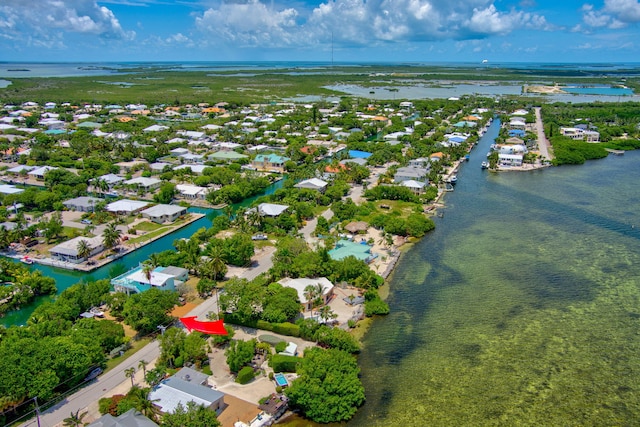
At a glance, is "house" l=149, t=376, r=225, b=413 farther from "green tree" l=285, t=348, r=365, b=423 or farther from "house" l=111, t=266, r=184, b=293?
"house" l=111, t=266, r=184, b=293

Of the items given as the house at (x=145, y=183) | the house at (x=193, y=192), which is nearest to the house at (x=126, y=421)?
the house at (x=193, y=192)

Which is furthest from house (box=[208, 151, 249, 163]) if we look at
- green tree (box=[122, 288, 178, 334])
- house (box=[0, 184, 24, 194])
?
green tree (box=[122, 288, 178, 334])

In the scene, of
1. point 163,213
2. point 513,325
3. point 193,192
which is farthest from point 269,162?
point 513,325

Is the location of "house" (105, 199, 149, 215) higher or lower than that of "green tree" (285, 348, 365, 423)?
higher

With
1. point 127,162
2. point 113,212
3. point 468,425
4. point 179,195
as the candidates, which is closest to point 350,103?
point 127,162

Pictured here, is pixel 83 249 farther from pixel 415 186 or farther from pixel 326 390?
pixel 415 186

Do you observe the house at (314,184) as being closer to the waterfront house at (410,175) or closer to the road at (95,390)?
the waterfront house at (410,175)
